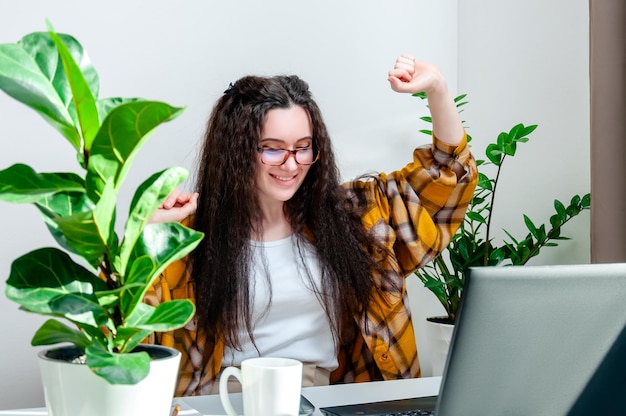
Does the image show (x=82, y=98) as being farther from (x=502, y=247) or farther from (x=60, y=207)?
(x=502, y=247)

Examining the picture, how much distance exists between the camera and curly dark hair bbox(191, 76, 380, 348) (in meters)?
1.83

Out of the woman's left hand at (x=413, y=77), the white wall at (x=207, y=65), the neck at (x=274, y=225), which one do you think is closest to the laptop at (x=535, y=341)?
the woman's left hand at (x=413, y=77)

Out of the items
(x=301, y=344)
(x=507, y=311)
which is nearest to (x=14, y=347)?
(x=301, y=344)

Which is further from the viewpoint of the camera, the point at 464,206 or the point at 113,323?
the point at 464,206

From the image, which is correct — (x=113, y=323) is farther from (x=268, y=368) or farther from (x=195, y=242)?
(x=268, y=368)

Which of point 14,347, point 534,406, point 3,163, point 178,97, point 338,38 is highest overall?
point 338,38

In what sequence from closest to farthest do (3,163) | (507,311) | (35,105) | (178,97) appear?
(35,105), (507,311), (3,163), (178,97)

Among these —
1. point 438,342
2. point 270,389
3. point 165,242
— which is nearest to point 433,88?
point 438,342

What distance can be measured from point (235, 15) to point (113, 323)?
162 centimetres

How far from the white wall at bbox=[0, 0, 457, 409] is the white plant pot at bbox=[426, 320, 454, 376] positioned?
1.82ft

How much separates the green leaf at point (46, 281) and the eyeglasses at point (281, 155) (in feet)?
3.45

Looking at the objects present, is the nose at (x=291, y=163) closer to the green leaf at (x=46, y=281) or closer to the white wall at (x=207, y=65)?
the white wall at (x=207, y=65)

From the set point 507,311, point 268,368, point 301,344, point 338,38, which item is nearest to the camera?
point 507,311

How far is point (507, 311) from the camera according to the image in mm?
854
